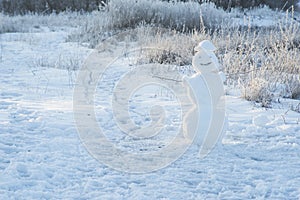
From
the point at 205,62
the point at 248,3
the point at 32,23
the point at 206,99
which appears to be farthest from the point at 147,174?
the point at 248,3

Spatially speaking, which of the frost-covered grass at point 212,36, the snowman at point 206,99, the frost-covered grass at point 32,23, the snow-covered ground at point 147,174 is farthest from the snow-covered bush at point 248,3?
the snowman at point 206,99

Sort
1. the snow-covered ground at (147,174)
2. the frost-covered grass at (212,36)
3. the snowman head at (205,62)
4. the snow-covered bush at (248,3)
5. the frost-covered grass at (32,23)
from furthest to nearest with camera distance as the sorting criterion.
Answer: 1. the snow-covered bush at (248,3)
2. the frost-covered grass at (32,23)
3. the frost-covered grass at (212,36)
4. the snowman head at (205,62)
5. the snow-covered ground at (147,174)

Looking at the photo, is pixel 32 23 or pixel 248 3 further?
pixel 248 3

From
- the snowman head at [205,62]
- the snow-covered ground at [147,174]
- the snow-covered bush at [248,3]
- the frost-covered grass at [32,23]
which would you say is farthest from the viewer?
the snow-covered bush at [248,3]

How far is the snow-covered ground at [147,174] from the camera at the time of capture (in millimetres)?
2744

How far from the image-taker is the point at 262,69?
5441 mm

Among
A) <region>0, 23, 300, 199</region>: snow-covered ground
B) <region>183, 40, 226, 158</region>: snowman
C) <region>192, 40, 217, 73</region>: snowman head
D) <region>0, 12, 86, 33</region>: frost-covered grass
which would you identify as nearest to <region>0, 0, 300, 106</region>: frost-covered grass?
<region>0, 12, 86, 33</region>: frost-covered grass

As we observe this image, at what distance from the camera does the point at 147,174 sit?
300 cm

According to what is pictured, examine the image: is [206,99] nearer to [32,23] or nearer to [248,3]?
[32,23]

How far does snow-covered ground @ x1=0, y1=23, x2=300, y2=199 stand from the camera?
9.00 ft

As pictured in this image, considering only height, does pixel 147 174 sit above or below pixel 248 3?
above

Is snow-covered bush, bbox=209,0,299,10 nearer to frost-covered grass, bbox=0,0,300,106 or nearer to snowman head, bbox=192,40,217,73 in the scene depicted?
frost-covered grass, bbox=0,0,300,106

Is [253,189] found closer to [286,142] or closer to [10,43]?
[286,142]

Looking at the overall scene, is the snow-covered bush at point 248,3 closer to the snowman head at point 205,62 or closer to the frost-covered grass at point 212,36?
the frost-covered grass at point 212,36
